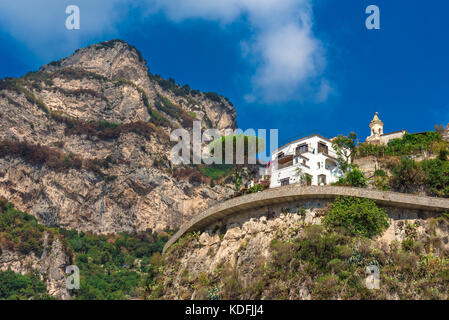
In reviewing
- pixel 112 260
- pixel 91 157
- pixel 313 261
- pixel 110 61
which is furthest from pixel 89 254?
pixel 313 261

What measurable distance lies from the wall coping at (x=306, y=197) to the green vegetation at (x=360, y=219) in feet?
2.13

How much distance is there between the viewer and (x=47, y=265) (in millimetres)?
81562

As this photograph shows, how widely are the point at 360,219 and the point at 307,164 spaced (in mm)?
11320

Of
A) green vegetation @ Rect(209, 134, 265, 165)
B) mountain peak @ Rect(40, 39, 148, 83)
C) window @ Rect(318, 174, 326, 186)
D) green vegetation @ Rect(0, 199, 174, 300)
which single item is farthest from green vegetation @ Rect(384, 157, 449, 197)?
mountain peak @ Rect(40, 39, 148, 83)

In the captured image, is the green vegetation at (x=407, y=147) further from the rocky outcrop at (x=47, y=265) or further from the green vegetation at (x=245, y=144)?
the rocky outcrop at (x=47, y=265)

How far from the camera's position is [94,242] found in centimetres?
9462

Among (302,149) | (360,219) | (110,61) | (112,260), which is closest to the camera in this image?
(360,219)

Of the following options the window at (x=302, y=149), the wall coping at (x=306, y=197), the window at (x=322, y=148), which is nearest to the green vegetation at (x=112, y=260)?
the wall coping at (x=306, y=197)

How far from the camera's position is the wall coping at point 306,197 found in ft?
114

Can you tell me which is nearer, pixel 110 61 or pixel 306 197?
pixel 306 197

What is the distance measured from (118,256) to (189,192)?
22109mm

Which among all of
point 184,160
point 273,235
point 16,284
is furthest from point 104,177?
point 273,235

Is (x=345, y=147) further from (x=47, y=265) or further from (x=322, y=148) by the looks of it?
(x=47, y=265)
